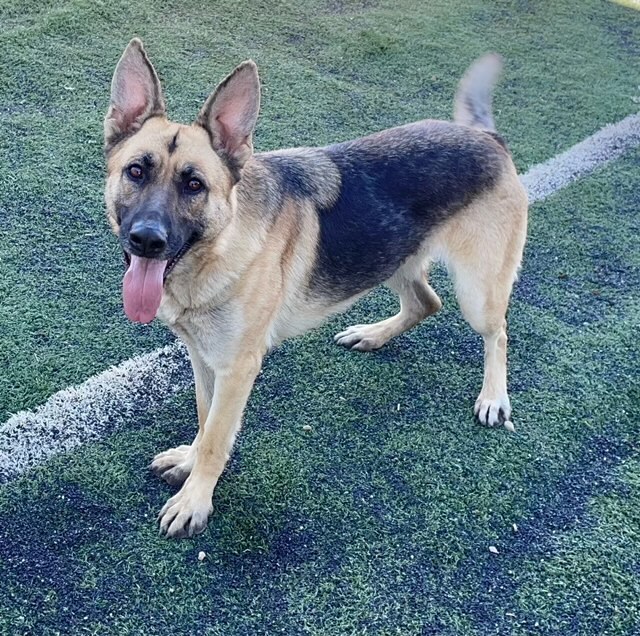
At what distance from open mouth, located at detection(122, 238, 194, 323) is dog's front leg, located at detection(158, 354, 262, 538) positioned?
43cm

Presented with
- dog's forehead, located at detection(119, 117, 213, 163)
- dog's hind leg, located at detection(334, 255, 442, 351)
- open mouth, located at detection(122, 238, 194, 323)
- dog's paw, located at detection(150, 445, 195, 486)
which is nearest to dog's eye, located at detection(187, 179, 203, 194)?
dog's forehead, located at detection(119, 117, 213, 163)

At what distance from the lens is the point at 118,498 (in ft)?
9.86

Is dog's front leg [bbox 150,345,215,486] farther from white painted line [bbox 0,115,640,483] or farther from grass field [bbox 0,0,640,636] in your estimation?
white painted line [bbox 0,115,640,483]

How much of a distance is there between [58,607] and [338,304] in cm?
172

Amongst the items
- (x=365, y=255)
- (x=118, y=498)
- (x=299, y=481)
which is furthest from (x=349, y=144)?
(x=118, y=498)

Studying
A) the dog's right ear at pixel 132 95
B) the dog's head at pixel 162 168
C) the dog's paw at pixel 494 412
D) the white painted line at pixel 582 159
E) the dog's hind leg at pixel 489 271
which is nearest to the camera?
the dog's head at pixel 162 168

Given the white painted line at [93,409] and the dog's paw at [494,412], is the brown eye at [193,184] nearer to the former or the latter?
the white painted line at [93,409]

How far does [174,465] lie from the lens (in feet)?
10.3

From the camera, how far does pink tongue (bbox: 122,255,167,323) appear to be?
260 cm

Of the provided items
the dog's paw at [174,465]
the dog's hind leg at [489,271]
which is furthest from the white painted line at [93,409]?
the dog's hind leg at [489,271]

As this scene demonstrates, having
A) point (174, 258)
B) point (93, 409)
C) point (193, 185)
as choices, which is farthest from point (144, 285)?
point (93, 409)

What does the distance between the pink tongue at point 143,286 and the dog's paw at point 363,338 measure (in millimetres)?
1561

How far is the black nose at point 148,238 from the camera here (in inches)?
96.9

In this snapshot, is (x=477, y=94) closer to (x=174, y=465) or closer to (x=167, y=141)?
(x=167, y=141)
